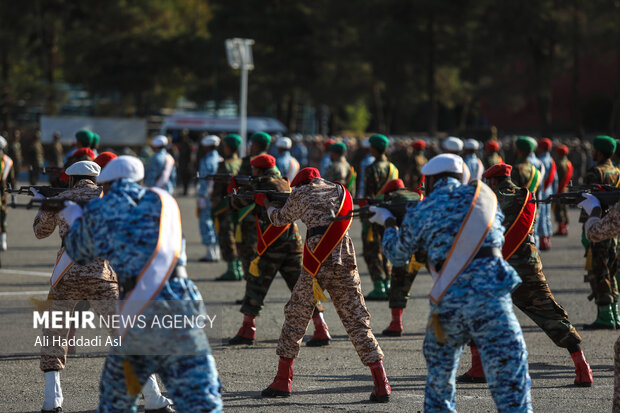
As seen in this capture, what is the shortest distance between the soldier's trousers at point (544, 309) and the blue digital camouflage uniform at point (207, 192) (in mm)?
7527

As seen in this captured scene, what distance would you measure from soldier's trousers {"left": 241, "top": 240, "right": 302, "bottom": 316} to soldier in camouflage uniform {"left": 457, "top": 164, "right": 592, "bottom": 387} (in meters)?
2.30

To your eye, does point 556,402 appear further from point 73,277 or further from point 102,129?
point 102,129

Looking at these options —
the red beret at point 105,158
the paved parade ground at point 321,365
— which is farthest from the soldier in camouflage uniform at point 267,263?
the red beret at point 105,158

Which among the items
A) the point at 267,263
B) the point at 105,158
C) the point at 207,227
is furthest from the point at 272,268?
the point at 207,227

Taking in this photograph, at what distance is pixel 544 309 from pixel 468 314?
268cm

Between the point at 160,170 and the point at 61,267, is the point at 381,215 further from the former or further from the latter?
the point at 160,170

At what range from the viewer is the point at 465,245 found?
5.39 m

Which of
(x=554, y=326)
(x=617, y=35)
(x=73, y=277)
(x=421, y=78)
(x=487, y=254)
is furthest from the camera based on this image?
(x=421, y=78)

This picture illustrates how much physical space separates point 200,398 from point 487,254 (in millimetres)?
1847

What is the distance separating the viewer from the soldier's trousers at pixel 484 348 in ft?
17.2

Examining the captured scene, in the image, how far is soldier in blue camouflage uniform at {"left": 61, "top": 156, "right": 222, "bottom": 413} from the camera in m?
4.97

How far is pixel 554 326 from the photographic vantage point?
7754mm

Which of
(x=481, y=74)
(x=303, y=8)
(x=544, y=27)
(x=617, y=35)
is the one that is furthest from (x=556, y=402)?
(x=303, y=8)

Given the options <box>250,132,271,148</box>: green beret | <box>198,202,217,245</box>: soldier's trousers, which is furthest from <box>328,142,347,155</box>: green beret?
<box>250,132,271,148</box>: green beret
